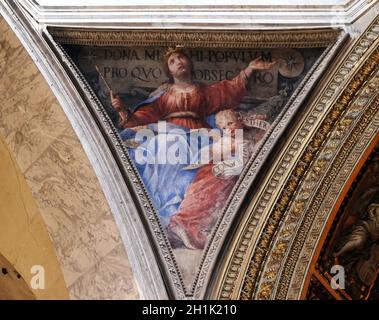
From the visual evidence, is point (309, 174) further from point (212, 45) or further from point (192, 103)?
point (212, 45)

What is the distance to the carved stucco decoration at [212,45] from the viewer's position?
1011cm

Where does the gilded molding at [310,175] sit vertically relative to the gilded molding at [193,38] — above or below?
below

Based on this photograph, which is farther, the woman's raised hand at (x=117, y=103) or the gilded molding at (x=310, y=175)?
the woman's raised hand at (x=117, y=103)

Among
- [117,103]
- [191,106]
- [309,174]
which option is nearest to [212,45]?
[191,106]

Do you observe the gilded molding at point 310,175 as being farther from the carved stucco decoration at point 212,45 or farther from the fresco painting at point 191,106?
the fresco painting at point 191,106

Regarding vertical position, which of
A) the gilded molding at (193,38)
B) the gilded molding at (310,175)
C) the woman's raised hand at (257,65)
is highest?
the gilded molding at (193,38)

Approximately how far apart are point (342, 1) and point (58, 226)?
2619 mm

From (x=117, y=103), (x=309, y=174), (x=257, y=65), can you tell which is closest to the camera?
(x=309, y=174)

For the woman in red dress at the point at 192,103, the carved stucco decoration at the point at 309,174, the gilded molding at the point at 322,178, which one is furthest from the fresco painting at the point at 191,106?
the gilded molding at the point at 322,178

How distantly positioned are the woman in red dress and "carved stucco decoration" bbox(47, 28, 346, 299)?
125mm

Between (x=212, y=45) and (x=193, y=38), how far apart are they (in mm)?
157

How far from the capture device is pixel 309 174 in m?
10.3

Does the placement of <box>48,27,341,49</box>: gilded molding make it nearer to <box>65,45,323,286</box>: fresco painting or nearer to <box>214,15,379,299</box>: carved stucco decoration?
<box>65,45,323,286</box>: fresco painting

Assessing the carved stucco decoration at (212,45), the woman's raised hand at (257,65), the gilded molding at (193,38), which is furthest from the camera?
the woman's raised hand at (257,65)
